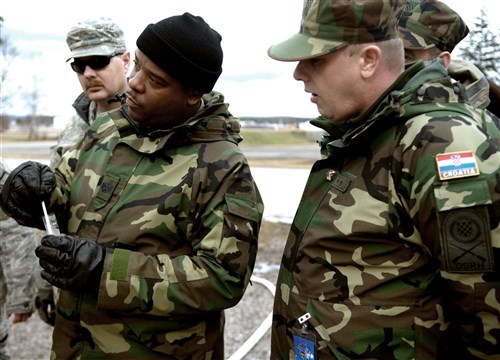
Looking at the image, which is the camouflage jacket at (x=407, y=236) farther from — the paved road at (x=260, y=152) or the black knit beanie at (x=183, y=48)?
the paved road at (x=260, y=152)

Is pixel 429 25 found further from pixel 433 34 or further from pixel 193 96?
pixel 193 96

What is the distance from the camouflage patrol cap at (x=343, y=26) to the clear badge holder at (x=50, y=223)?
1011 mm

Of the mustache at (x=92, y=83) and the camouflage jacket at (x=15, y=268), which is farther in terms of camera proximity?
the mustache at (x=92, y=83)

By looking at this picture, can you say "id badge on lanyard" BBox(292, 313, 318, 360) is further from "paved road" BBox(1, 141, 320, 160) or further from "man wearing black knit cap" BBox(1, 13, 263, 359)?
"paved road" BBox(1, 141, 320, 160)

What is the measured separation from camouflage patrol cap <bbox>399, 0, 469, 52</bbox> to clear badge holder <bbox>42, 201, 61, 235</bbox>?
1603 mm

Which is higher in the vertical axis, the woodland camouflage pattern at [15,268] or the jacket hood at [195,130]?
the jacket hood at [195,130]

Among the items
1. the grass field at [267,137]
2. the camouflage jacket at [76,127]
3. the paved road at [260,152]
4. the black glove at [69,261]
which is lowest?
the grass field at [267,137]

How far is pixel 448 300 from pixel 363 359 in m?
0.31

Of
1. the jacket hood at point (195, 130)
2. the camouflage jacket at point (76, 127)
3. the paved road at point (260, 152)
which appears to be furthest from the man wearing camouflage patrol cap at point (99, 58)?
the paved road at point (260, 152)

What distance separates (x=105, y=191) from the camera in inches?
90.7

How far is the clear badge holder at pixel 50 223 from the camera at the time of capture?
2172 mm

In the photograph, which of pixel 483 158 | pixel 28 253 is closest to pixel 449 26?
pixel 483 158

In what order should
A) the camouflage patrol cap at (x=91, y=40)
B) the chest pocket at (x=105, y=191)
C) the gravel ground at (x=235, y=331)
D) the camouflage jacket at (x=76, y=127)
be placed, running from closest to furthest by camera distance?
the chest pocket at (x=105, y=191), the camouflage patrol cap at (x=91, y=40), the camouflage jacket at (x=76, y=127), the gravel ground at (x=235, y=331)

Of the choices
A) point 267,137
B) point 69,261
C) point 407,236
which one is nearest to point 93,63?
point 69,261
